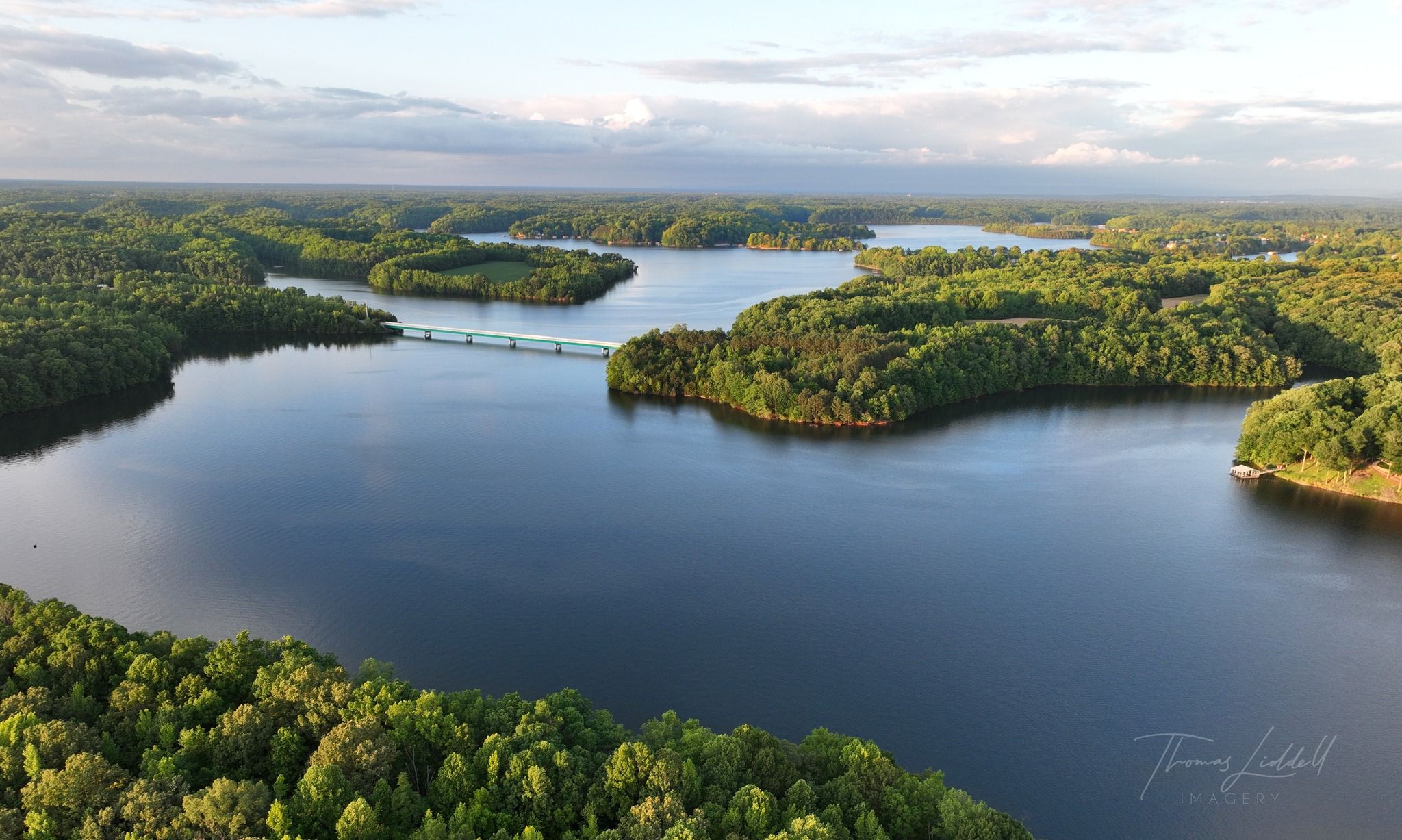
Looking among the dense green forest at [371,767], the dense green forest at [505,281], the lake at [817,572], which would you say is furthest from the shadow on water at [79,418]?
the dense green forest at [505,281]

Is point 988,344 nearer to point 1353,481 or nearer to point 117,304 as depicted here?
point 1353,481

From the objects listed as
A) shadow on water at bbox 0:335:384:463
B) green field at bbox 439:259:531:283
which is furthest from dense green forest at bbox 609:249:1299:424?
green field at bbox 439:259:531:283

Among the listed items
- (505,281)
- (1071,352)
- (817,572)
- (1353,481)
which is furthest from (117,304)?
(1353,481)

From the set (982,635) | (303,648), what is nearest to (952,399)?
(982,635)

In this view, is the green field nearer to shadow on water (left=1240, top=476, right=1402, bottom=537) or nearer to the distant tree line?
the distant tree line

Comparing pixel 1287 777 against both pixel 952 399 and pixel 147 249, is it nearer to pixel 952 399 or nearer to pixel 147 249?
pixel 952 399

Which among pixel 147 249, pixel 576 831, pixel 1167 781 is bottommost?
pixel 1167 781

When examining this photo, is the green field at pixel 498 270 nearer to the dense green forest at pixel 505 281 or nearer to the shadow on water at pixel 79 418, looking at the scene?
the dense green forest at pixel 505 281
